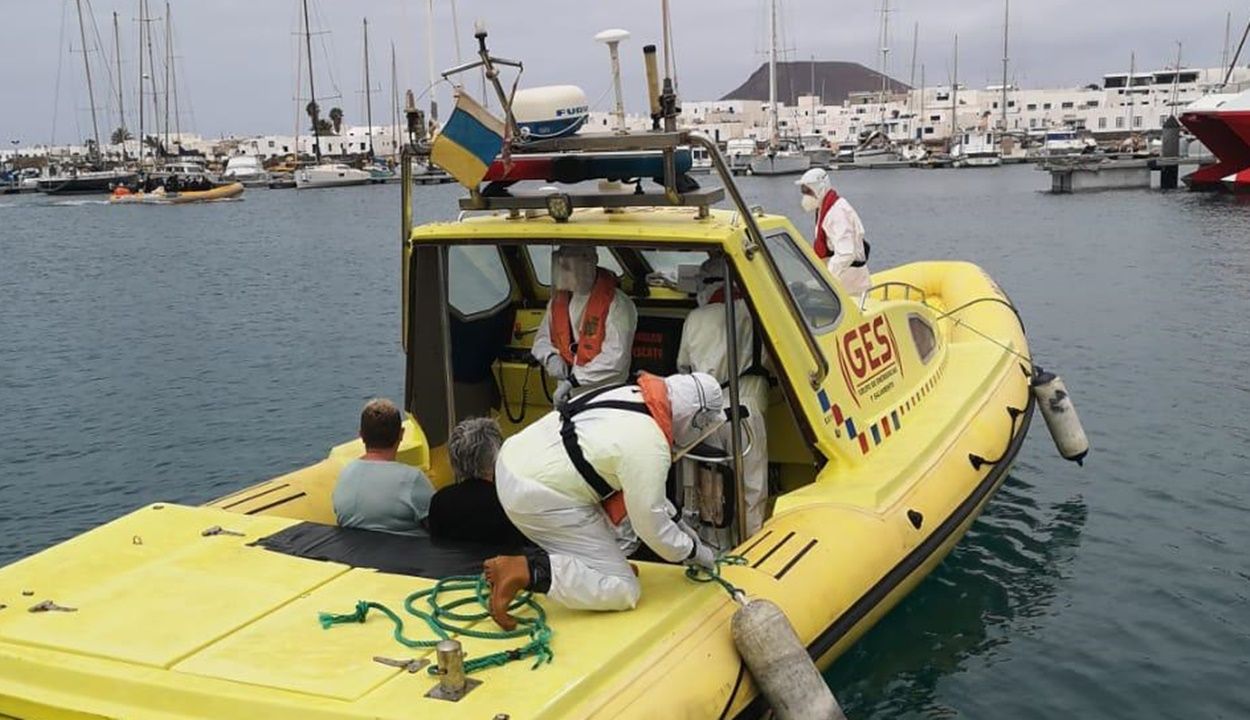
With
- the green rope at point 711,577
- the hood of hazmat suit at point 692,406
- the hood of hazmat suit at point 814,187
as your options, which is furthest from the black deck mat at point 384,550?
the hood of hazmat suit at point 814,187

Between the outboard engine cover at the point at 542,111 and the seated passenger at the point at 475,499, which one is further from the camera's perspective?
the outboard engine cover at the point at 542,111

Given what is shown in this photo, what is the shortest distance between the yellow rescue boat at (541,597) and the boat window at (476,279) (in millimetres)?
14

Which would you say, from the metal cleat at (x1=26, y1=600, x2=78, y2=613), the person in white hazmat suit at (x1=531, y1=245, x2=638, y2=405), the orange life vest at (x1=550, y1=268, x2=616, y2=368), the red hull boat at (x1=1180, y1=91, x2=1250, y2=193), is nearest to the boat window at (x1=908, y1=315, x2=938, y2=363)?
the person in white hazmat suit at (x1=531, y1=245, x2=638, y2=405)

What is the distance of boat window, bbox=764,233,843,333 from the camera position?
6066 mm

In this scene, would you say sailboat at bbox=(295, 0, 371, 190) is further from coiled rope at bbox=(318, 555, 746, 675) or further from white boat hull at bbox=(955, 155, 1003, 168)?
coiled rope at bbox=(318, 555, 746, 675)

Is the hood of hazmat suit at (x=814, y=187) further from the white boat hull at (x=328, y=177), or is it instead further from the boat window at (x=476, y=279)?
the white boat hull at (x=328, y=177)

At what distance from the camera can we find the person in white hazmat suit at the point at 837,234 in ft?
28.7

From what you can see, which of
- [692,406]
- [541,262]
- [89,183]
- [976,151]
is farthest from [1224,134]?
[89,183]

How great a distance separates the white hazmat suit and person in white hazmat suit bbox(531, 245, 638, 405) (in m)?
1.81

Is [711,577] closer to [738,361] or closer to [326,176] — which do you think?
[738,361]

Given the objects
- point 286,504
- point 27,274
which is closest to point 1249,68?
point 27,274

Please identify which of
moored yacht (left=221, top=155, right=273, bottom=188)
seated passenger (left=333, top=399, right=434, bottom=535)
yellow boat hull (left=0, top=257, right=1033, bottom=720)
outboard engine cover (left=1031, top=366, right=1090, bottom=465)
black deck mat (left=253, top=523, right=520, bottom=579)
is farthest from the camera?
moored yacht (left=221, top=155, right=273, bottom=188)

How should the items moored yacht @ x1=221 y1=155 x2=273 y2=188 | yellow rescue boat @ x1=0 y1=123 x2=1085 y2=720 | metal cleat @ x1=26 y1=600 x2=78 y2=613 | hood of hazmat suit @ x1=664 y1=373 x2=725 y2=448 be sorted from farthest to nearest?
moored yacht @ x1=221 y1=155 x2=273 y2=188
metal cleat @ x1=26 y1=600 x2=78 y2=613
hood of hazmat suit @ x1=664 y1=373 x2=725 y2=448
yellow rescue boat @ x1=0 y1=123 x2=1085 y2=720

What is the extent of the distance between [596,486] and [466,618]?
25.6 inches
